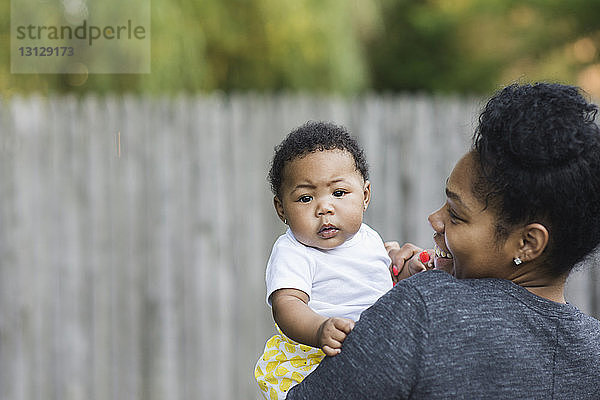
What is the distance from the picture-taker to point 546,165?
134 centimetres

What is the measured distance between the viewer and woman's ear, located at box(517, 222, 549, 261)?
1.38 m

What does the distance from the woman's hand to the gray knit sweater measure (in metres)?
0.40

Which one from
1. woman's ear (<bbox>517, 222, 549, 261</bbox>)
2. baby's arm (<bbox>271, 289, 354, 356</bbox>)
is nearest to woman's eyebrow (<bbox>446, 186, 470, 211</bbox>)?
woman's ear (<bbox>517, 222, 549, 261</bbox>)

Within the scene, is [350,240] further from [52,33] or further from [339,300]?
[52,33]

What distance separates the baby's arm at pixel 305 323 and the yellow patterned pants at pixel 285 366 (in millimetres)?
108

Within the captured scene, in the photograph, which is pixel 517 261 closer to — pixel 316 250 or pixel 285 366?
pixel 316 250

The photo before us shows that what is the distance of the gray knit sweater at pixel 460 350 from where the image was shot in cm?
132

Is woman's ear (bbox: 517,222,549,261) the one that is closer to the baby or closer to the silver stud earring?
the silver stud earring

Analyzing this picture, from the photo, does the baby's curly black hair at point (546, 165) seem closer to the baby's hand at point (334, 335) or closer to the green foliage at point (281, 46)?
the baby's hand at point (334, 335)

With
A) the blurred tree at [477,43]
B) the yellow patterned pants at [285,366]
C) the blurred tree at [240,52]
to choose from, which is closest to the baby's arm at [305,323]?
the yellow patterned pants at [285,366]

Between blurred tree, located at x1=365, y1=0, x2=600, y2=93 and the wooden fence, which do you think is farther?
blurred tree, located at x1=365, y1=0, x2=600, y2=93

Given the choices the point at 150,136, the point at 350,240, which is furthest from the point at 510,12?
the point at 350,240

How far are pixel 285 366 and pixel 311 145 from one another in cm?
54

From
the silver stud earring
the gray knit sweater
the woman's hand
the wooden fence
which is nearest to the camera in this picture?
the gray knit sweater
